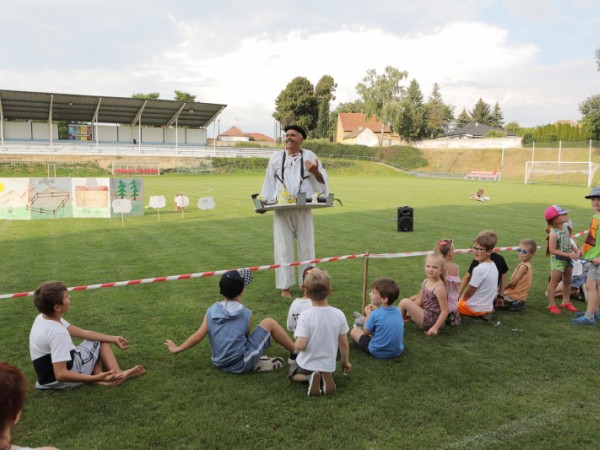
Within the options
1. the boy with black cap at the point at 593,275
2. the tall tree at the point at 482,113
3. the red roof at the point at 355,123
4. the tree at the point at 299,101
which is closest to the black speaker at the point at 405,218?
the boy with black cap at the point at 593,275

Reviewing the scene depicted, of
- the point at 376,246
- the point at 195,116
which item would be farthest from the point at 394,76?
the point at 376,246

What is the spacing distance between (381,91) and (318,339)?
73851mm

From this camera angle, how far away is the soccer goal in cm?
4259

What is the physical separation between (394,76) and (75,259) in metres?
70.5

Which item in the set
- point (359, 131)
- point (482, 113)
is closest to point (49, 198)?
point (359, 131)

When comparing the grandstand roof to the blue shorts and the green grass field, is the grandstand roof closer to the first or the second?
the green grass field

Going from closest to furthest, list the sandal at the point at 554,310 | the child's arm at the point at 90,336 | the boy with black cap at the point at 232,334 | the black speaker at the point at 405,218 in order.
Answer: the child's arm at the point at 90,336
the boy with black cap at the point at 232,334
the sandal at the point at 554,310
the black speaker at the point at 405,218

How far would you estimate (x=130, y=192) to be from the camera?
16.1m

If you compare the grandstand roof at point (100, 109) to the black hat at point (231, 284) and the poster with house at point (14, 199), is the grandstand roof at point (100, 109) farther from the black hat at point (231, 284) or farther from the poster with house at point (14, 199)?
the black hat at point (231, 284)

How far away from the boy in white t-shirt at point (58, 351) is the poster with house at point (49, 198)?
43.1 ft

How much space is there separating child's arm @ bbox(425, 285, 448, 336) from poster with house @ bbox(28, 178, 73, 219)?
14049mm

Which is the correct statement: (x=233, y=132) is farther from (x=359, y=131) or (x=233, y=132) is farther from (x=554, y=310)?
(x=554, y=310)

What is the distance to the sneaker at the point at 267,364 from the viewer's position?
4.43 m

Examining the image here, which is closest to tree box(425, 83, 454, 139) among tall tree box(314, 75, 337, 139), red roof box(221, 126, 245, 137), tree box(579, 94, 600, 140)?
tall tree box(314, 75, 337, 139)
